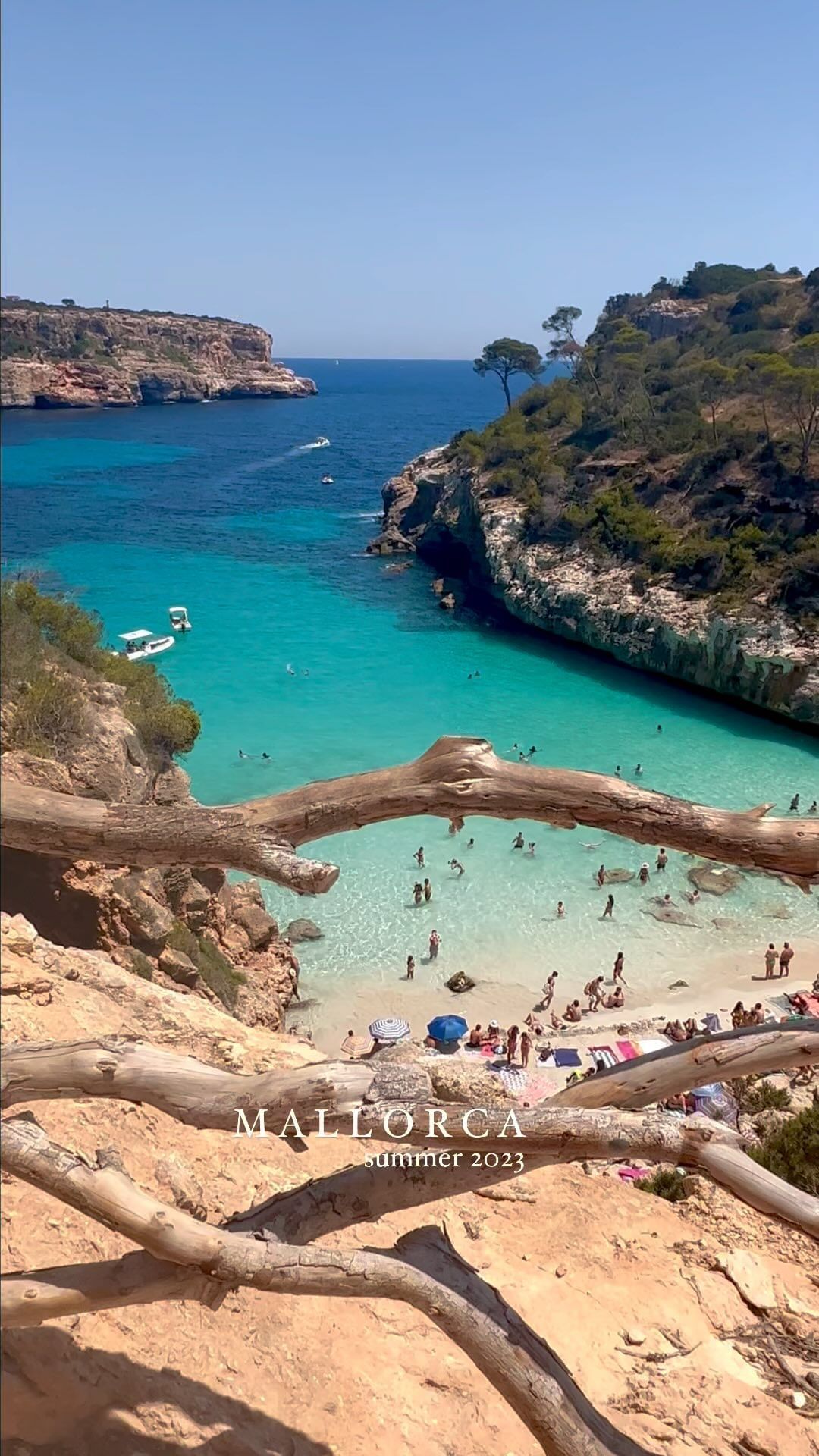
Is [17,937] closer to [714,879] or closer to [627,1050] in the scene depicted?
[627,1050]

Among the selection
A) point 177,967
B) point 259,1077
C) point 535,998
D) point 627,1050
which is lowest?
point 535,998

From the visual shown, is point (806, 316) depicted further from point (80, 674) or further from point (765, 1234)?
point (765, 1234)

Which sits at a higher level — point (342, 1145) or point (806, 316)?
point (806, 316)

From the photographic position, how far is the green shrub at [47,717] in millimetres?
9375

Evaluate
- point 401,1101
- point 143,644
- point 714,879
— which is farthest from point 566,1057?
point 143,644

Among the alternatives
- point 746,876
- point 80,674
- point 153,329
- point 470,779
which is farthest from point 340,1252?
point 153,329

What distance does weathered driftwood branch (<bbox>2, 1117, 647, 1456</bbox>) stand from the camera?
284 cm

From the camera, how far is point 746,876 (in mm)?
19656

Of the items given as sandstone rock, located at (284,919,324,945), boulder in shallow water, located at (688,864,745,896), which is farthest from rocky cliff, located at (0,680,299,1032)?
boulder in shallow water, located at (688,864,745,896)

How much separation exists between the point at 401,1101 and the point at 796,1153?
206 inches

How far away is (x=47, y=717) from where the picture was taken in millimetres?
10094

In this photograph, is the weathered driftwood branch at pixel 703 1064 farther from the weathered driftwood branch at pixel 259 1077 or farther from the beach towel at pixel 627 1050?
the beach towel at pixel 627 1050

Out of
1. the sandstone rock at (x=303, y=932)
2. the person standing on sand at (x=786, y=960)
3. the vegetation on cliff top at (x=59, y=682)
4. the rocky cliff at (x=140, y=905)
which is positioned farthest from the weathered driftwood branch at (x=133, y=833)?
the person standing on sand at (x=786, y=960)

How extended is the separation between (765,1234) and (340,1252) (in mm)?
4719
